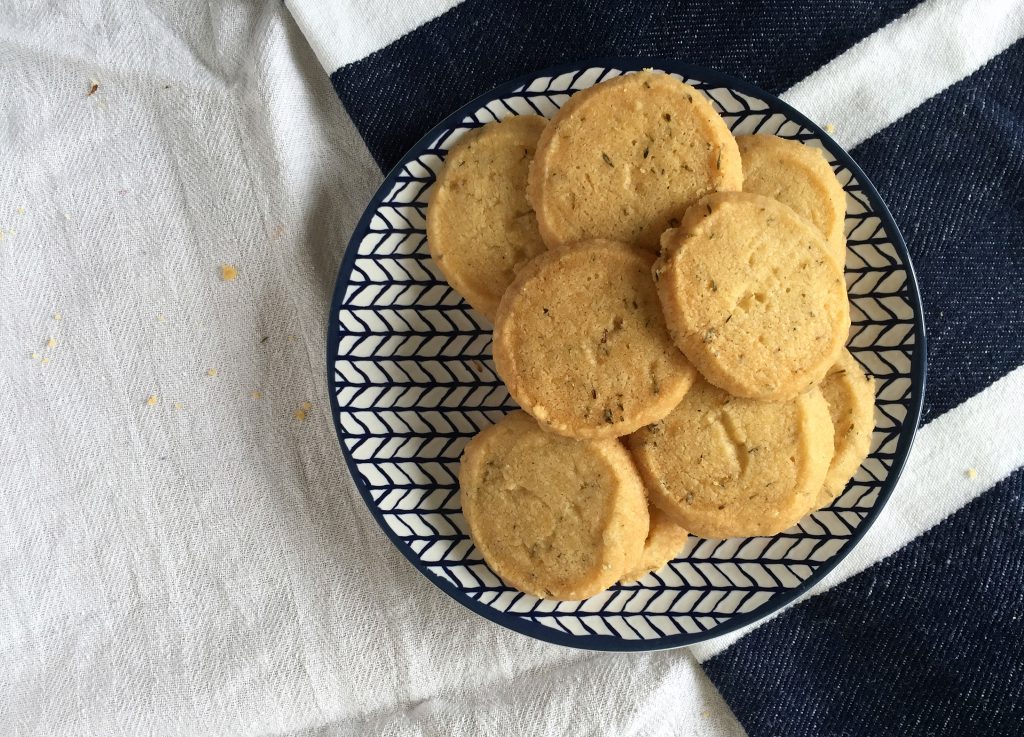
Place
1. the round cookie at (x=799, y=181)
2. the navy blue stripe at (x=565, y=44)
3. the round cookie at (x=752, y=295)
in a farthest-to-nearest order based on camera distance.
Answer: the navy blue stripe at (x=565, y=44) → the round cookie at (x=799, y=181) → the round cookie at (x=752, y=295)

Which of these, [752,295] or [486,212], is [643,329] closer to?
[752,295]

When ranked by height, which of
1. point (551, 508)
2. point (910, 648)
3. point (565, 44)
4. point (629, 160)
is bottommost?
point (910, 648)

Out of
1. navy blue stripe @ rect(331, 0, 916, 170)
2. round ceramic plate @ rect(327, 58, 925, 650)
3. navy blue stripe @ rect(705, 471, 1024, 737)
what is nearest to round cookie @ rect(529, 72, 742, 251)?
round ceramic plate @ rect(327, 58, 925, 650)

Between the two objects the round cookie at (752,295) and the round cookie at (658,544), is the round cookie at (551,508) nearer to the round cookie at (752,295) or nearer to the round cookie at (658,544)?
the round cookie at (658,544)

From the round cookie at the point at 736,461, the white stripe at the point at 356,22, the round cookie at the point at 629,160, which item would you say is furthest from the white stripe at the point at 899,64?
the white stripe at the point at 356,22

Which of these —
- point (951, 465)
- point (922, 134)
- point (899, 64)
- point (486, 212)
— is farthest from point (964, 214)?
point (486, 212)

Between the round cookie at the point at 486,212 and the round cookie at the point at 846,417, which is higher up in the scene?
the round cookie at the point at 486,212

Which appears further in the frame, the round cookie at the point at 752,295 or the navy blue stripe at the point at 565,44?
the navy blue stripe at the point at 565,44
